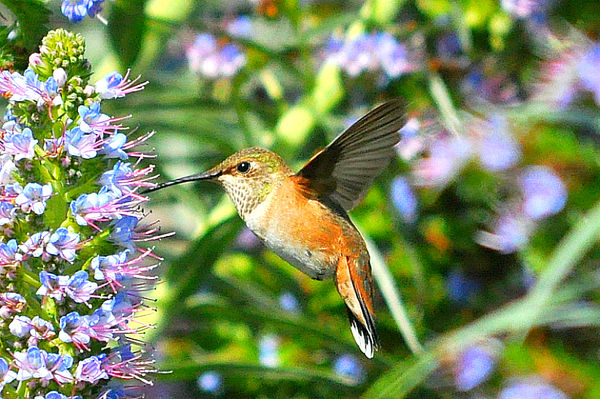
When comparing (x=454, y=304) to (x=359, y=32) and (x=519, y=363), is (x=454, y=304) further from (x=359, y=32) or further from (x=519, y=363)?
(x=359, y=32)

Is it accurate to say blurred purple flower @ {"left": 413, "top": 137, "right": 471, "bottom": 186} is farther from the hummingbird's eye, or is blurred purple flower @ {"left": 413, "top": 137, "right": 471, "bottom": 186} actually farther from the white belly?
the hummingbird's eye

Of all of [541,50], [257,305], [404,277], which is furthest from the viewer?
[541,50]

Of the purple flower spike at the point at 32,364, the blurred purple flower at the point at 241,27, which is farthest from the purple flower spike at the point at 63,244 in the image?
the blurred purple flower at the point at 241,27

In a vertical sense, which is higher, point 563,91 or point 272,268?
point 563,91

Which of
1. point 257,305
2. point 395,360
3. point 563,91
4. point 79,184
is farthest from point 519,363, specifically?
point 79,184

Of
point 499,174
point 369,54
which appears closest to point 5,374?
point 369,54

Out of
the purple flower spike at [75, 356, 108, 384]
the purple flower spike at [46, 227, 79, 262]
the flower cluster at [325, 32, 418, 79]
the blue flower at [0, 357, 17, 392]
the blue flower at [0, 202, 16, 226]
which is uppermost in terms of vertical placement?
the flower cluster at [325, 32, 418, 79]

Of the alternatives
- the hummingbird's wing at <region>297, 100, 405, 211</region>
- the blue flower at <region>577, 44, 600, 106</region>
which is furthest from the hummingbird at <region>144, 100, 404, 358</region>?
the blue flower at <region>577, 44, 600, 106</region>
